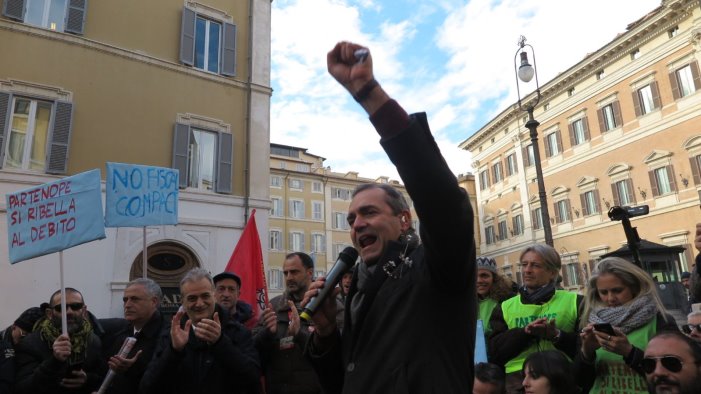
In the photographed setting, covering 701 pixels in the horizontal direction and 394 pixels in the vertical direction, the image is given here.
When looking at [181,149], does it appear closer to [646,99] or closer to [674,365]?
[674,365]

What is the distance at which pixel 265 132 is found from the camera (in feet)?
49.3

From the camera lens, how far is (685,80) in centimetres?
2483

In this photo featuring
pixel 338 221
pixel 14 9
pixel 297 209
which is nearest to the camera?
pixel 14 9

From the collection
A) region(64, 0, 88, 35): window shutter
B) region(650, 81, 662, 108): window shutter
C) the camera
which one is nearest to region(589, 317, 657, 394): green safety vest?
the camera

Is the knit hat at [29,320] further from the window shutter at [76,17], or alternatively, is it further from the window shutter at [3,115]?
the window shutter at [76,17]

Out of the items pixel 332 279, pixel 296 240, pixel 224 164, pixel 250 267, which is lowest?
pixel 332 279

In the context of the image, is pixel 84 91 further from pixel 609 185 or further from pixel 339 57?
pixel 609 185

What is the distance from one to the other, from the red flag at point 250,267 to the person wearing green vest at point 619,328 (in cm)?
505

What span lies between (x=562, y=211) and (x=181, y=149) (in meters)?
26.7

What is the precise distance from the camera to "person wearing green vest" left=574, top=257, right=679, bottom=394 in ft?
9.98

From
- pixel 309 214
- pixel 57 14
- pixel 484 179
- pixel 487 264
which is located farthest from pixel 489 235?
pixel 487 264

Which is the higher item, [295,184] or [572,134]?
[295,184]

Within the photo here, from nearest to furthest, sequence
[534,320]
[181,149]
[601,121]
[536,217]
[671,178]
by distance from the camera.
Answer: [534,320] < [181,149] < [671,178] < [601,121] < [536,217]

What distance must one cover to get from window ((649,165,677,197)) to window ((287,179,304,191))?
94.4ft
